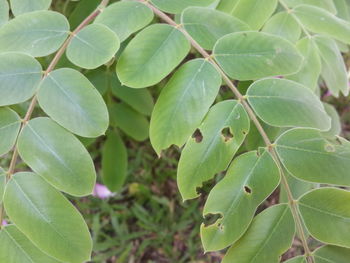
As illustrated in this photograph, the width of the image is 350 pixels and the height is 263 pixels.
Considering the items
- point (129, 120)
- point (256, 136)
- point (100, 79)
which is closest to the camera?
point (256, 136)

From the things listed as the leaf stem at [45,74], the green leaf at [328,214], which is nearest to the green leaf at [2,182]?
the leaf stem at [45,74]

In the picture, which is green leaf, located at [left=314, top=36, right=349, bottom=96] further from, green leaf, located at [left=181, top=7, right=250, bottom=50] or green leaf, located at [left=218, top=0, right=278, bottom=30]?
green leaf, located at [left=181, top=7, right=250, bottom=50]

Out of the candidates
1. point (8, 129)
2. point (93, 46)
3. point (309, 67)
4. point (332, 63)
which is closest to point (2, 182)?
point (8, 129)

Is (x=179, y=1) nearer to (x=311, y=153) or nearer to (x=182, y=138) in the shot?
(x=182, y=138)

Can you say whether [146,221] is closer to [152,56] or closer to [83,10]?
[83,10]

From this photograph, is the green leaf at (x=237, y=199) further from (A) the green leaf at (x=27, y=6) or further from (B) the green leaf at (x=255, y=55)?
(A) the green leaf at (x=27, y=6)

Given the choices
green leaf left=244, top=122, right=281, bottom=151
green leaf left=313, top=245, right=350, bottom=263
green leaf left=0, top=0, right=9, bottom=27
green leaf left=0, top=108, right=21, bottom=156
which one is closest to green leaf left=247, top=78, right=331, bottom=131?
green leaf left=244, top=122, right=281, bottom=151

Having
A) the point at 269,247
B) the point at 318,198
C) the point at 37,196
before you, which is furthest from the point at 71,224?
the point at 318,198
